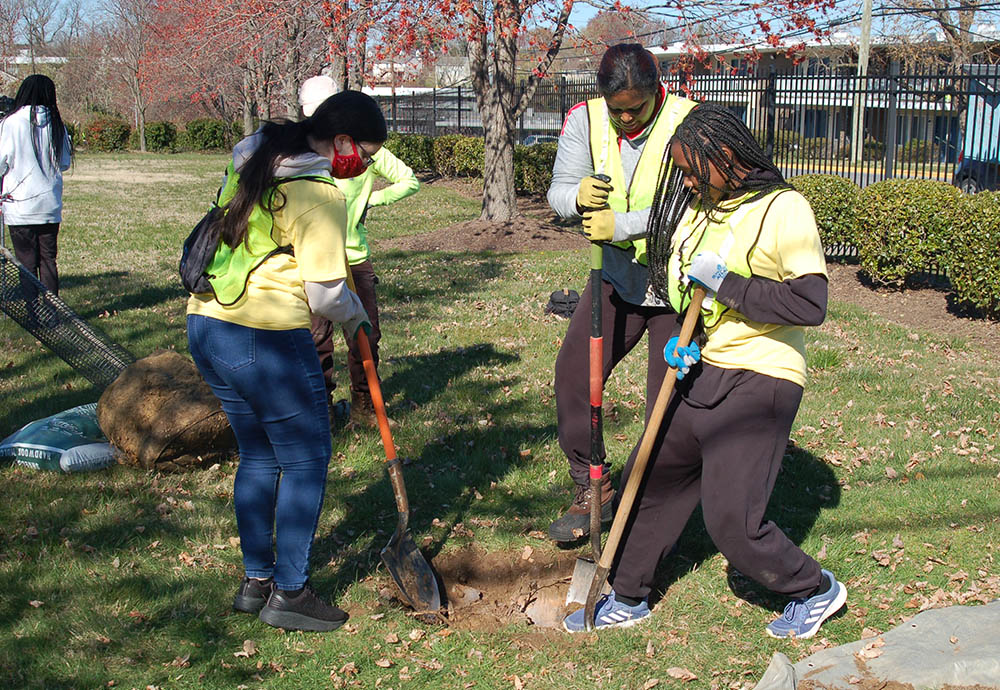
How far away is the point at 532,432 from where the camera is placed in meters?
5.94

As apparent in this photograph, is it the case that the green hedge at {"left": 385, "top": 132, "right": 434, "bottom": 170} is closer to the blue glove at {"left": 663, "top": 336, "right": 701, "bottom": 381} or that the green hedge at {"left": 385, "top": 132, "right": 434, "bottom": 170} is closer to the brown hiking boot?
the brown hiking boot

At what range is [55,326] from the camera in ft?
21.2

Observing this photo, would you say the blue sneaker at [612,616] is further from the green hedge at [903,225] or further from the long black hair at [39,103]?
the green hedge at [903,225]

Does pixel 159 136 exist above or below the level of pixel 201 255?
above

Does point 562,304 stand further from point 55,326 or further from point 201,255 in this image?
point 201,255

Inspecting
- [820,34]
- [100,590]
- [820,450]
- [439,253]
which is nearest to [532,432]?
[820,450]

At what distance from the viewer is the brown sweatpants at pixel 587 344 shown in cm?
420

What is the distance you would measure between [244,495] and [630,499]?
1.48 m

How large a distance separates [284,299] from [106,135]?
42.9m

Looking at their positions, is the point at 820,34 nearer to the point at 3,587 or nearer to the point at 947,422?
the point at 947,422

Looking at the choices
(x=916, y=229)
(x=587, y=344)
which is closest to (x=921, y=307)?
(x=916, y=229)

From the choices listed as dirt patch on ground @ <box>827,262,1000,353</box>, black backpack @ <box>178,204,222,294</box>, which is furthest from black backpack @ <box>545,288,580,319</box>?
black backpack @ <box>178,204,222,294</box>

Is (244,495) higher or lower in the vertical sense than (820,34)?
lower

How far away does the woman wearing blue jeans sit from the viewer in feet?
10.9
